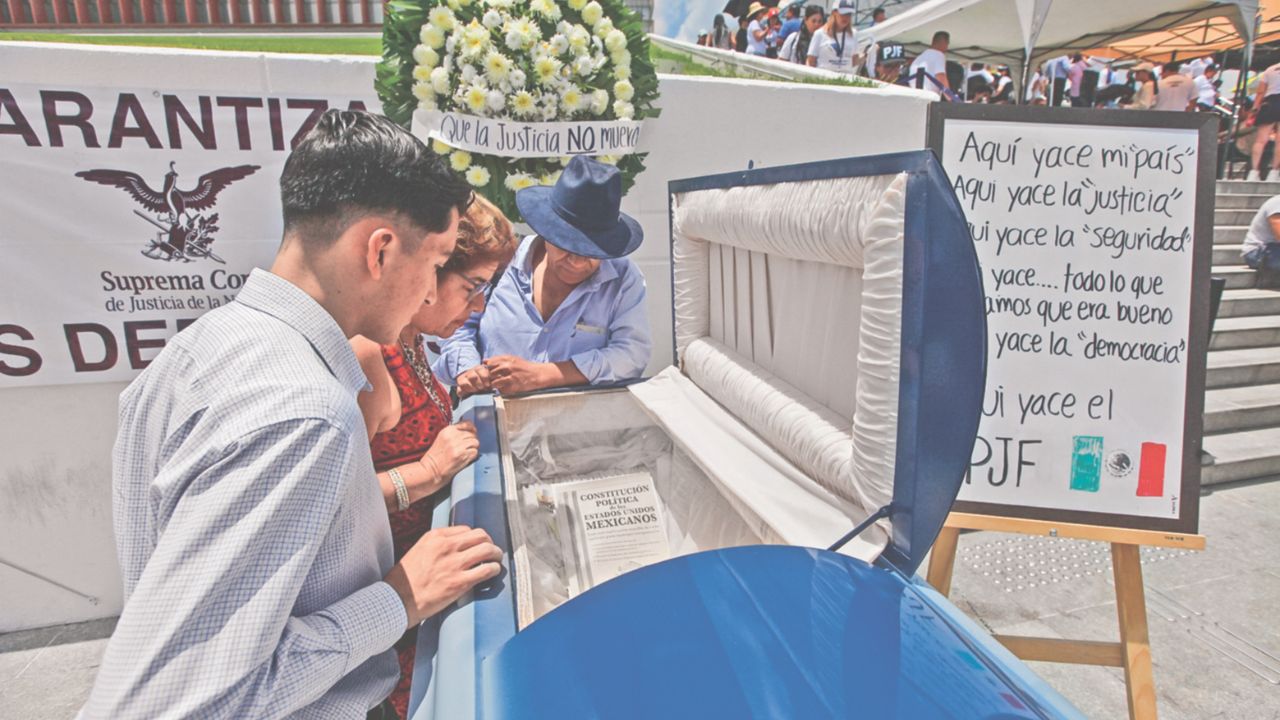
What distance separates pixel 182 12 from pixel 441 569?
16.2 meters

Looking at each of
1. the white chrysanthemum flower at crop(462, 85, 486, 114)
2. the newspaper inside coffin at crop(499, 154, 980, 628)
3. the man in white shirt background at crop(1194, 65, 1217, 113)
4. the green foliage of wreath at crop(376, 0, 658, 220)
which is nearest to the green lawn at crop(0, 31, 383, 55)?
the green foliage of wreath at crop(376, 0, 658, 220)

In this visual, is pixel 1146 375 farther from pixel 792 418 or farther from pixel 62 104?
pixel 62 104

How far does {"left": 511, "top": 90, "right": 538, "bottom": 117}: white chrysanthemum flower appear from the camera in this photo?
8.69ft

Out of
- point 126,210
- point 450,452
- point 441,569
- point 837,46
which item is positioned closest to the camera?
point 441,569

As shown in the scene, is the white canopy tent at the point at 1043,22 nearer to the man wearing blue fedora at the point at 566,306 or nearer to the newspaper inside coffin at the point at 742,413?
the man wearing blue fedora at the point at 566,306

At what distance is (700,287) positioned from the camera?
204 centimetres

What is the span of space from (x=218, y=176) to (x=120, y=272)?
0.58 metres

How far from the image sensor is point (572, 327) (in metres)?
2.29

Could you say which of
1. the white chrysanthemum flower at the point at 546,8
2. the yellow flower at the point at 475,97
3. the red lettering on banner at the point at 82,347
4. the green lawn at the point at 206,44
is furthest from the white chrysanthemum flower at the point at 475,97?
the red lettering on banner at the point at 82,347

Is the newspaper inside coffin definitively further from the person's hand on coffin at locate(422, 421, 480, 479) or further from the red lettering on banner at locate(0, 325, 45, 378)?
the red lettering on banner at locate(0, 325, 45, 378)

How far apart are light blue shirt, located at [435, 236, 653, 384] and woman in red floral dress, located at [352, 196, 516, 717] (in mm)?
578

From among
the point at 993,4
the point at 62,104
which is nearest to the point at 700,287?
the point at 62,104

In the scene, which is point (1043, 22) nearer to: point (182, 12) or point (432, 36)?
point (432, 36)

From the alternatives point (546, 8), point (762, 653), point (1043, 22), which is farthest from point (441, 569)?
point (1043, 22)
